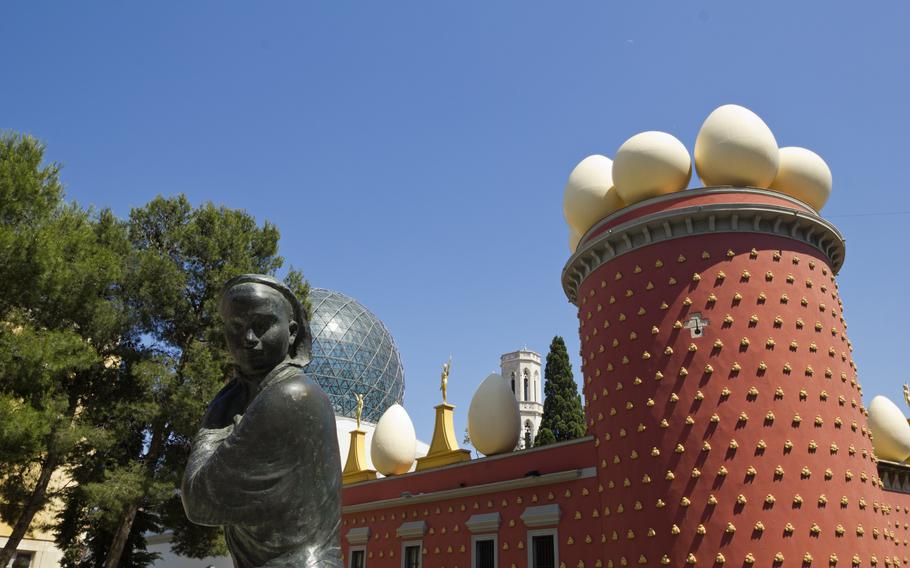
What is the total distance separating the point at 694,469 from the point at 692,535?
126 centimetres

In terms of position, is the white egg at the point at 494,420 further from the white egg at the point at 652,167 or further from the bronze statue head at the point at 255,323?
the bronze statue head at the point at 255,323

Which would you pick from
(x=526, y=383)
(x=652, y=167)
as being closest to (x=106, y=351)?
(x=652, y=167)

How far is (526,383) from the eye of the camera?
8094 centimetres

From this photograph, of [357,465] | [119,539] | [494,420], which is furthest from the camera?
[357,465]

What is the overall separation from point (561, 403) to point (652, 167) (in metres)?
24.2

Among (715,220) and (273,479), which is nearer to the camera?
(273,479)

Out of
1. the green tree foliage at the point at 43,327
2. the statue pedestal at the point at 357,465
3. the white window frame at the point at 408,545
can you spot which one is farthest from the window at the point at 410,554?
the green tree foliage at the point at 43,327

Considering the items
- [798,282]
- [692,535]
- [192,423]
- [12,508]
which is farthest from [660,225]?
[12,508]

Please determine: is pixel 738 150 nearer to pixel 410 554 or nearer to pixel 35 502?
pixel 410 554

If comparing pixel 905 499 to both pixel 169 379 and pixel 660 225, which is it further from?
pixel 169 379

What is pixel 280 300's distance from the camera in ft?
11.6

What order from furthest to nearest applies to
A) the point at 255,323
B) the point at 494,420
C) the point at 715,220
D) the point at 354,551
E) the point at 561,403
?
the point at 561,403 < the point at 354,551 < the point at 494,420 < the point at 715,220 < the point at 255,323

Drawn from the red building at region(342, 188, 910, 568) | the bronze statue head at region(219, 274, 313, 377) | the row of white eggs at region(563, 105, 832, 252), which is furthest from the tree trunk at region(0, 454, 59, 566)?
the bronze statue head at region(219, 274, 313, 377)

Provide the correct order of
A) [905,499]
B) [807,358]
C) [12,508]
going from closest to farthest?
1. [807,358]
2. [12,508]
3. [905,499]
